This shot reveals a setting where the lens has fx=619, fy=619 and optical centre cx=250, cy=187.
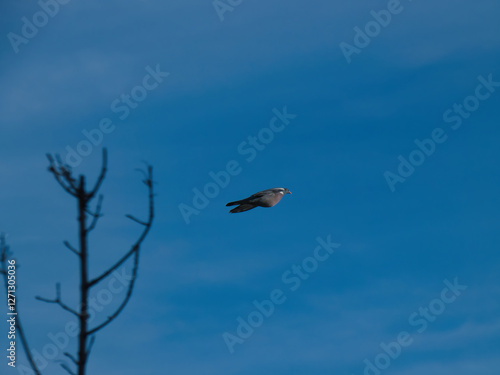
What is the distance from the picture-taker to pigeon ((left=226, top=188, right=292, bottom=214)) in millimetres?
15914

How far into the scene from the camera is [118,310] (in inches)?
177

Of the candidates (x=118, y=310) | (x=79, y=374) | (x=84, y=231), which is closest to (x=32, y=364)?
(x=79, y=374)

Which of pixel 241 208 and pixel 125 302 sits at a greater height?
pixel 241 208

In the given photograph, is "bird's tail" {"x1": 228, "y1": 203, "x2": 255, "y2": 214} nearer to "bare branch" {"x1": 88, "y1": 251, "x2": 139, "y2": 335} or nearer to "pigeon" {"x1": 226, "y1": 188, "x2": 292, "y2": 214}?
"pigeon" {"x1": 226, "y1": 188, "x2": 292, "y2": 214}

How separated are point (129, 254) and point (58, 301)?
0.62 metres

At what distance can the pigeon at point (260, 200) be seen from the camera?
15.9 m

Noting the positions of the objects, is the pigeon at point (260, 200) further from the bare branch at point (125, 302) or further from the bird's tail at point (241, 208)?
the bare branch at point (125, 302)

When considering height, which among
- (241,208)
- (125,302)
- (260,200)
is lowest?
(125,302)

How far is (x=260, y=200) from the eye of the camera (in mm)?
16062

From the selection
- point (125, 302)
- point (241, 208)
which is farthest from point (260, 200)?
point (125, 302)

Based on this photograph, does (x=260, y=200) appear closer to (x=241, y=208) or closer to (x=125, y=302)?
(x=241, y=208)

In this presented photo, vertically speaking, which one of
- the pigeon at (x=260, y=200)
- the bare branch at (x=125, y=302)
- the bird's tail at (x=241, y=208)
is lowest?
the bare branch at (x=125, y=302)

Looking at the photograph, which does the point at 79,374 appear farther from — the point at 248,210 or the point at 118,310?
the point at 248,210

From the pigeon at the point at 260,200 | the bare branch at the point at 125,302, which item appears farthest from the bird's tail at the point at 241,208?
the bare branch at the point at 125,302
